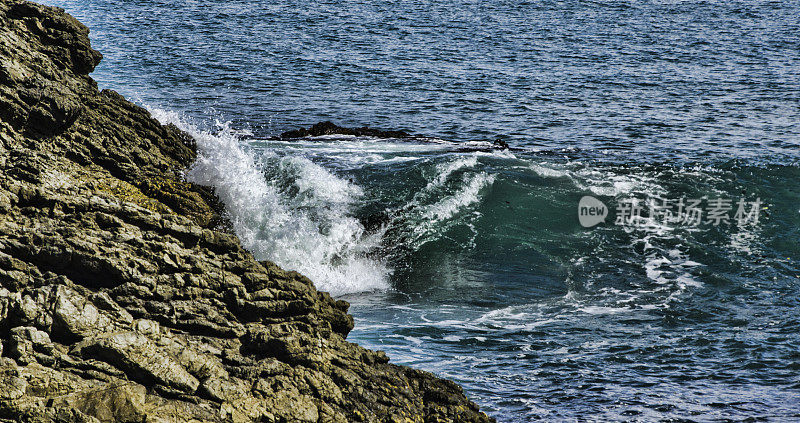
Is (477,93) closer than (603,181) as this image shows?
No

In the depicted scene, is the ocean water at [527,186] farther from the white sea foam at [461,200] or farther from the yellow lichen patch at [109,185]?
the yellow lichen patch at [109,185]

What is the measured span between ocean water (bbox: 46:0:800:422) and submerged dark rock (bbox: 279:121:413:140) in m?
0.54

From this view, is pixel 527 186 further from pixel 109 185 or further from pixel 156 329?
pixel 156 329

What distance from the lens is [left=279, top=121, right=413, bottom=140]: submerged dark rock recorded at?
18047mm

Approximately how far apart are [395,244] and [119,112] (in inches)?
191

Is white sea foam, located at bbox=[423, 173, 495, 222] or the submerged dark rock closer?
white sea foam, located at bbox=[423, 173, 495, 222]

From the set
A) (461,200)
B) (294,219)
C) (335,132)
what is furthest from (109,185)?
(335,132)

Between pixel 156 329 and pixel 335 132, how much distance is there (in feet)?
44.3

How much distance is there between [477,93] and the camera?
22.5m

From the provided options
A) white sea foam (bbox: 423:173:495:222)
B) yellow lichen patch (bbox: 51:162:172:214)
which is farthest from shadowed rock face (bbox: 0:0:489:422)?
white sea foam (bbox: 423:173:495:222)

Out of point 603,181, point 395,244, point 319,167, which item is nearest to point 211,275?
point 395,244

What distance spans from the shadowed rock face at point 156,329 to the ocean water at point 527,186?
2.07m

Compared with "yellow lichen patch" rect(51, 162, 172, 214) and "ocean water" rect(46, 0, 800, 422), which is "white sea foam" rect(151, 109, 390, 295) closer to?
"ocean water" rect(46, 0, 800, 422)

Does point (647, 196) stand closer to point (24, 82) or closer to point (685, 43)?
point (24, 82)
